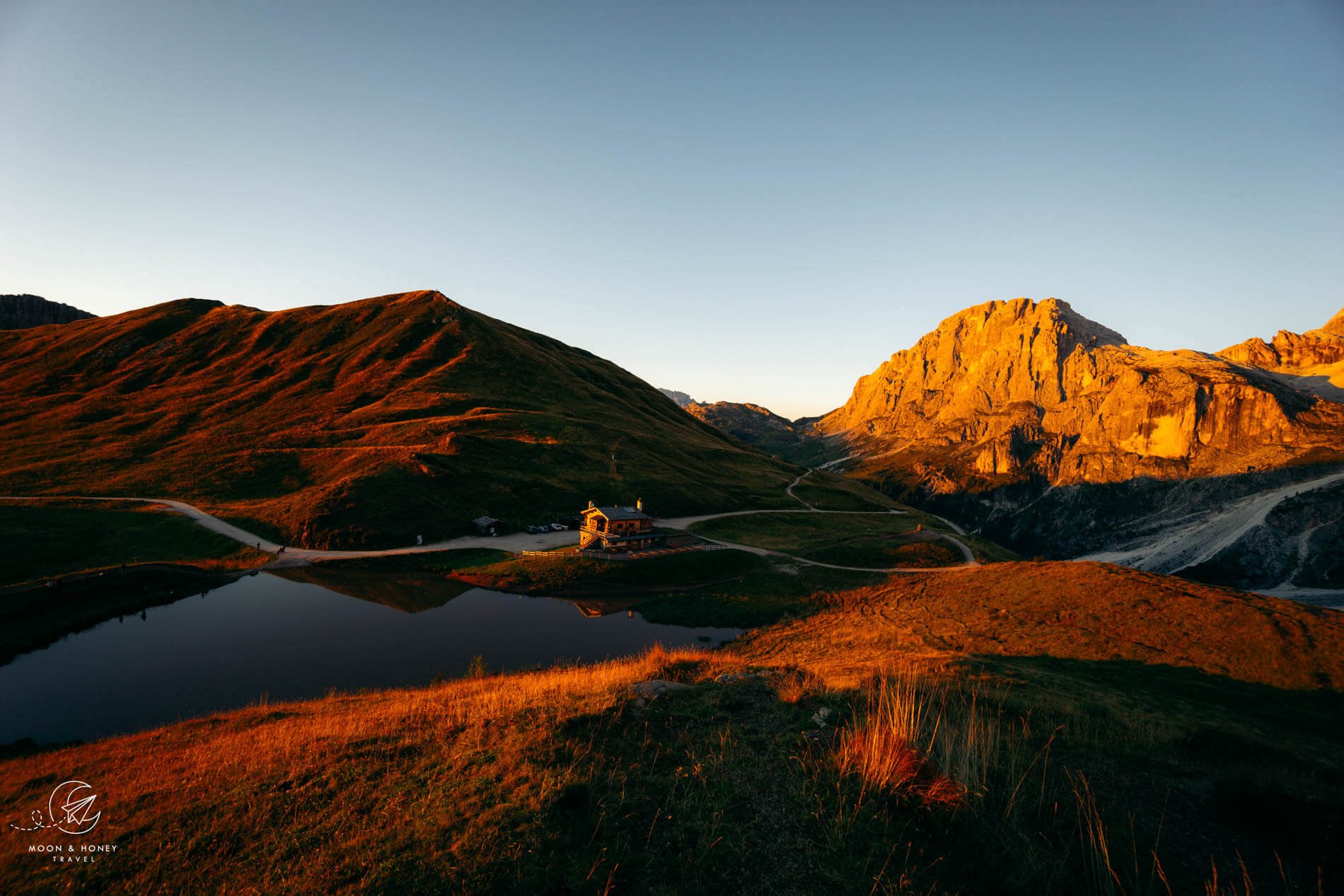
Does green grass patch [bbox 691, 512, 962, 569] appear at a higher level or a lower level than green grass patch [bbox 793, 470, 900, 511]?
lower

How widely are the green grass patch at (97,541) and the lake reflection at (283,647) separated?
12365 mm

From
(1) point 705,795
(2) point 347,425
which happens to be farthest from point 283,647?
(2) point 347,425

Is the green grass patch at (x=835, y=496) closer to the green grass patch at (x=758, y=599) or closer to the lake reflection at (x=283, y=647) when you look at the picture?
the green grass patch at (x=758, y=599)

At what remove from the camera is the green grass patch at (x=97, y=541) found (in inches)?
2008

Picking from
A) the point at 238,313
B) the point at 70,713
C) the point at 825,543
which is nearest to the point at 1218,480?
the point at 825,543

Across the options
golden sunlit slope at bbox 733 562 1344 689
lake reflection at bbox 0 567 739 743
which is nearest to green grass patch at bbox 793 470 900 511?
golden sunlit slope at bbox 733 562 1344 689

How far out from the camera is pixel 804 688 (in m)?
17.6

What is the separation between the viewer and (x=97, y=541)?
58.1 m

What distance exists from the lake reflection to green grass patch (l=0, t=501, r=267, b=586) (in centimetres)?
1237

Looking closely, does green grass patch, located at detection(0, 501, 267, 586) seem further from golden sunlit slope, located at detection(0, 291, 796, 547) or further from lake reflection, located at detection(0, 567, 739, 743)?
lake reflection, located at detection(0, 567, 739, 743)

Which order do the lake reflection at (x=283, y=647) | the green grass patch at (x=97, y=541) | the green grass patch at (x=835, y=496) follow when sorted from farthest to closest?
the green grass patch at (x=835, y=496)
the green grass patch at (x=97, y=541)
the lake reflection at (x=283, y=647)

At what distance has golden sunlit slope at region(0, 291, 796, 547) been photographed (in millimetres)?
79250

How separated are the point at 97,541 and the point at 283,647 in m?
43.2

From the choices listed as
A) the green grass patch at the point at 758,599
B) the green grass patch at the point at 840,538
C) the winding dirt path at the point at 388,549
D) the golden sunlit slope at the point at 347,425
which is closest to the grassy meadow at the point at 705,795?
the green grass patch at the point at 758,599
